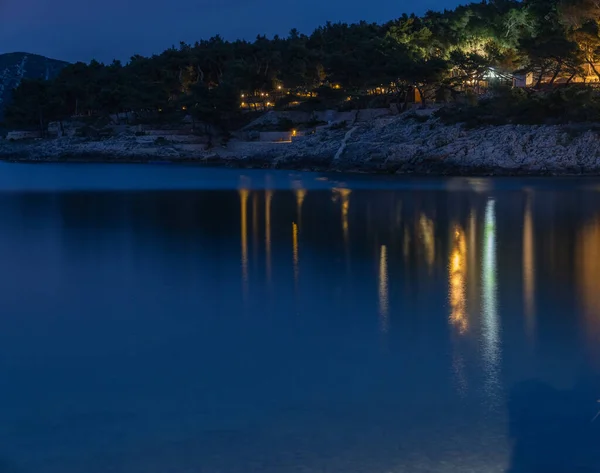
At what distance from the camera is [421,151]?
39.6 metres

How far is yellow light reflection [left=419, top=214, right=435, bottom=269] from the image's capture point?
47.4ft

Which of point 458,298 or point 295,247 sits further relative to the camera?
point 295,247

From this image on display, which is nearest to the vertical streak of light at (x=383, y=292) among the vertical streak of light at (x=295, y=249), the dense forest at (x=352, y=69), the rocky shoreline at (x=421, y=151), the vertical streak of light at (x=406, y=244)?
the vertical streak of light at (x=406, y=244)

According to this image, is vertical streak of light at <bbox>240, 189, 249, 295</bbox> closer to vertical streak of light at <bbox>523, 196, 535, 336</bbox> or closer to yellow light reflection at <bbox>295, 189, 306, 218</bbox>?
yellow light reflection at <bbox>295, 189, 306, 218</bbox>

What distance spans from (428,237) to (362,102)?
3921 centimetres

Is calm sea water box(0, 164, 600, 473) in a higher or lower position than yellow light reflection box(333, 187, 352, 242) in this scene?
lower

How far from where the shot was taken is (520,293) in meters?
11.4

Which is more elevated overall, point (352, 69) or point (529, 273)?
point (352, 69)

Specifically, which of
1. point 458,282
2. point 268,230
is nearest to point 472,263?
point 458,282

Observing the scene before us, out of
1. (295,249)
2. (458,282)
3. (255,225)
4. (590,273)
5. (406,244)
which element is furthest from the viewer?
(255,225)

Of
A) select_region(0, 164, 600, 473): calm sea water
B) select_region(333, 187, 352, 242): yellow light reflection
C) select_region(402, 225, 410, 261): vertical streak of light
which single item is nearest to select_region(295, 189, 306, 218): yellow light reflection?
select_region(333, 187, 352, 242): yellow light reflection

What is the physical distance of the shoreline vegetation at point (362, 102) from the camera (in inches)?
1479

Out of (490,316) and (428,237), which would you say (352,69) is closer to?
(428,237)

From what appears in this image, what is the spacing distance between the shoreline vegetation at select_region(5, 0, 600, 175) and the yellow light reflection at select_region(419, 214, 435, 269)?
1696 centimetres
